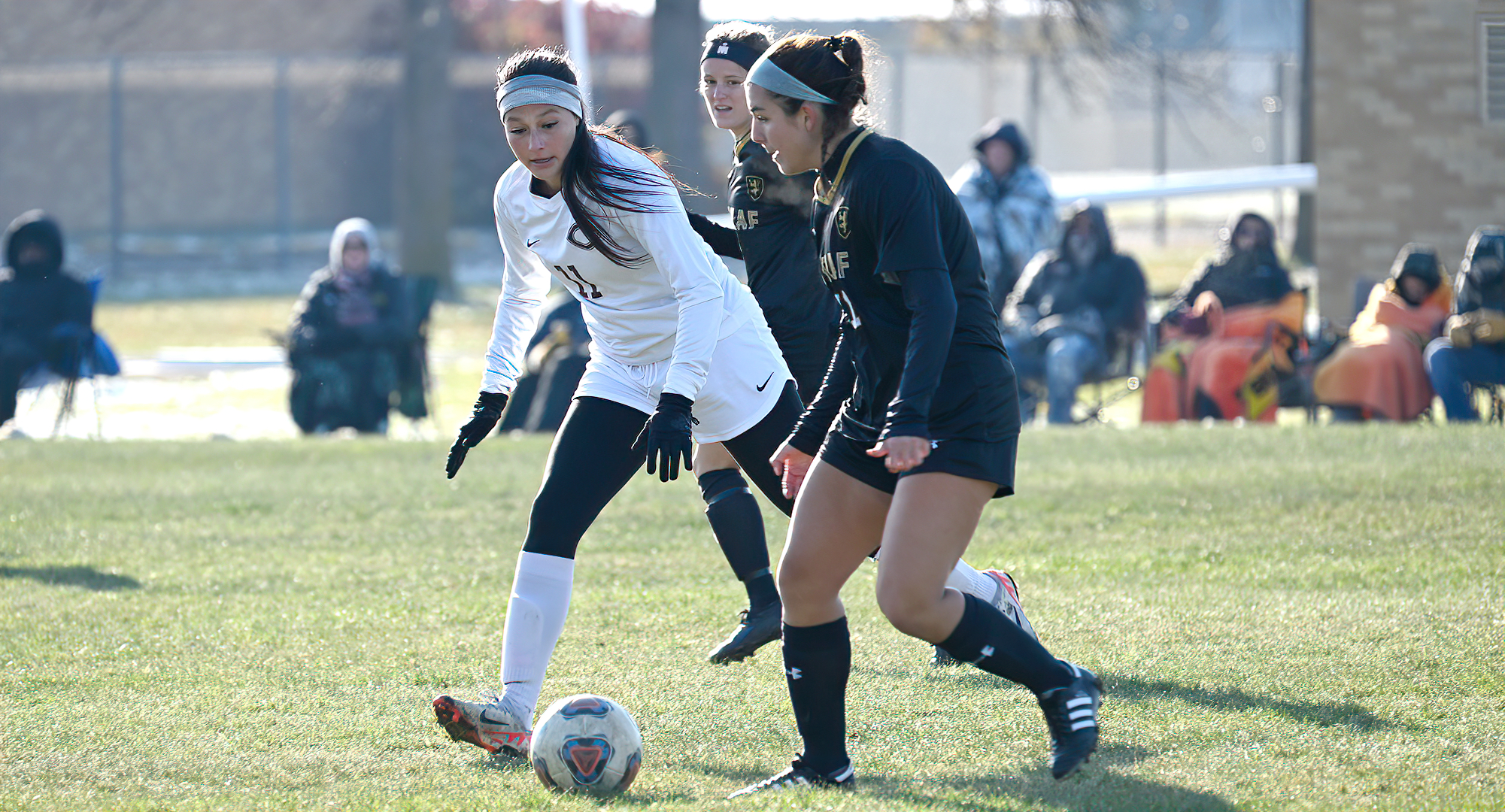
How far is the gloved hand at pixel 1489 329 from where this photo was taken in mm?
11023

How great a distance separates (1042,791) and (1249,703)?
106 centimetres

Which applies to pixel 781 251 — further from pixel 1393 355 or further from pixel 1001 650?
pixel 1393 355

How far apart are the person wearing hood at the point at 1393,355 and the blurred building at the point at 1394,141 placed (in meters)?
4.26

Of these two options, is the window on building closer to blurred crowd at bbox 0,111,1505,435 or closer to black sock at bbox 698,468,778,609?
blurred crowd at bbox 0,111,1505,435

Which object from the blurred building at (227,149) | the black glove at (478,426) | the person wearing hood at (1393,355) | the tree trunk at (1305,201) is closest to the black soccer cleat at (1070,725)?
the black glove at (478,426)

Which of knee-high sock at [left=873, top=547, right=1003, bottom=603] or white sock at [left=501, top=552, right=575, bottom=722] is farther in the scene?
knee-high sock at [left=873, top=547, right=1003, bottom=603]

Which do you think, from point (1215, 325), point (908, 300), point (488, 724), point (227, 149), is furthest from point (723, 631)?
point (227, 149)

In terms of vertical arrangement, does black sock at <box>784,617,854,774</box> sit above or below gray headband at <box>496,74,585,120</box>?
below

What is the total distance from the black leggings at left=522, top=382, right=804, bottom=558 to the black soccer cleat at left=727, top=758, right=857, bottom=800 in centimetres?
73

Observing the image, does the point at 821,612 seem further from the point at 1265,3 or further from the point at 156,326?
the point at 1265,3

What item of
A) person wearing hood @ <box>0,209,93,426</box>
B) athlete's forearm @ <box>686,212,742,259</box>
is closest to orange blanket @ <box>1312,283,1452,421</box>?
athlete's forearm @ <box>686,212,742,259</box>

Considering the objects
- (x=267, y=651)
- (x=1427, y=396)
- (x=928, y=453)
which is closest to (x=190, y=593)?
(x=267, y=651)

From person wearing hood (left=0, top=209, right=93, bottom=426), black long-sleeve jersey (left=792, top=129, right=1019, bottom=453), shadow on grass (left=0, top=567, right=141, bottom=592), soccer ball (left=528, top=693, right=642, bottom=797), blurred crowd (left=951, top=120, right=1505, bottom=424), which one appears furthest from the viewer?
person wearing hood (left=0, top=209, right=93, bottom=426)

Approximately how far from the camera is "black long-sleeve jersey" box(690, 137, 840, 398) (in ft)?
17.5
